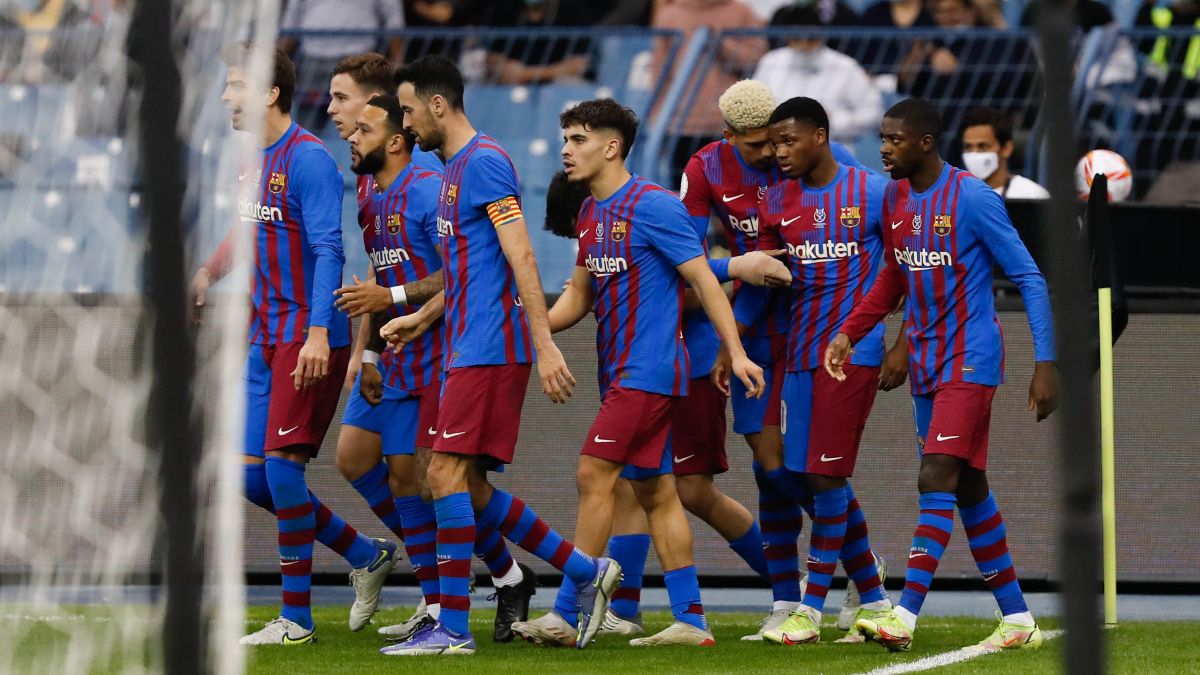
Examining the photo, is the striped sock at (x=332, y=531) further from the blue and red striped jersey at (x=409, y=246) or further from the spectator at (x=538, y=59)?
the spectator at (x=538, y=59)

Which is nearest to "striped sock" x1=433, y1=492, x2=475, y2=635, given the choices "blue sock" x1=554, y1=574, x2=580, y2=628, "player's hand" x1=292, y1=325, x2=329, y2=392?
"blue sock" x1=554, y1=574, x2=580, y2=628

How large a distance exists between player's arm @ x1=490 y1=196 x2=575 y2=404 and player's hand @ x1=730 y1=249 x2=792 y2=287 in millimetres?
1016

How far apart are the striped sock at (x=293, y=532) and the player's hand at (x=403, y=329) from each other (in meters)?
0.65

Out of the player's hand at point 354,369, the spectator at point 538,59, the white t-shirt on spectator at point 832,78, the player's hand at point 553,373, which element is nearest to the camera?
the player's hand at point 553,373

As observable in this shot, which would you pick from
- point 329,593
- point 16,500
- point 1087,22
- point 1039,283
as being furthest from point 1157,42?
point 16,500

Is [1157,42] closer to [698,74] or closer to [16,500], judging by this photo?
[698,74]

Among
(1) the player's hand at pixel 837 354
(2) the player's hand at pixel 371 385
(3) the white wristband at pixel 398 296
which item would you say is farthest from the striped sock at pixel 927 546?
(2) the player's hand at pixel 371 385

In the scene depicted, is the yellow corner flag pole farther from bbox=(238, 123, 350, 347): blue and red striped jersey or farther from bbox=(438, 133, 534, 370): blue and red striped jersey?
bbox=(238, 123, 350, 347): blue and red striped jersey

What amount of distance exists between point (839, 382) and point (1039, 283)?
91cm

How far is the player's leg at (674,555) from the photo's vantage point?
6668 mm

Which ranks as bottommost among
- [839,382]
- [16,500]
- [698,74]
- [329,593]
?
[329,593]

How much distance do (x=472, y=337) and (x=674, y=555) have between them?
1.14m

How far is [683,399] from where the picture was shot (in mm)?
7227

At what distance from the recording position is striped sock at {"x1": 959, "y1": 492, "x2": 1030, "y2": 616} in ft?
21.6
